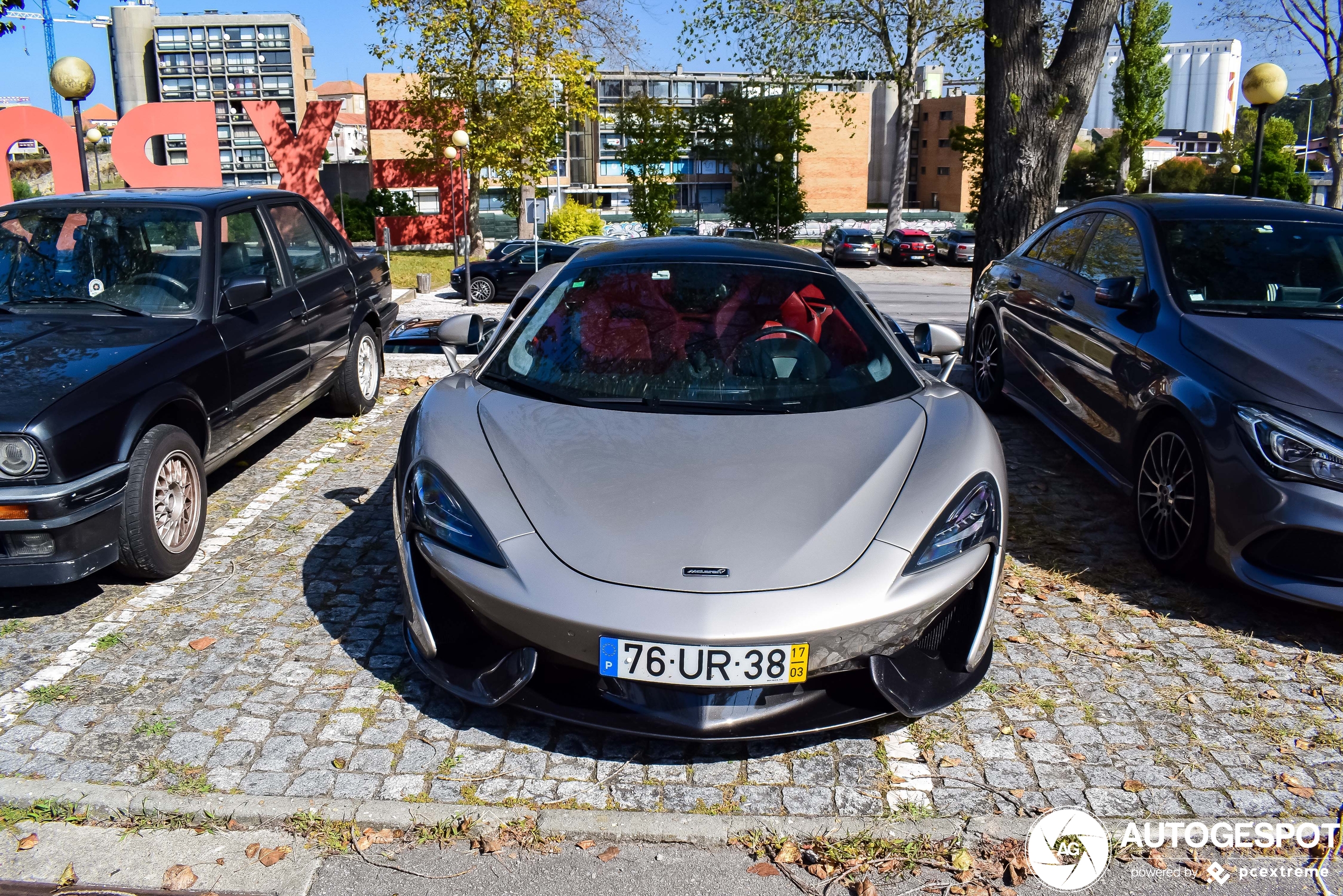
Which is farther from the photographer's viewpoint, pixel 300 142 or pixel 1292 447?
pixel 300 142

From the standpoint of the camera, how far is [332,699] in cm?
360

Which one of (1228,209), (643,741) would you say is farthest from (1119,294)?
(643,741)

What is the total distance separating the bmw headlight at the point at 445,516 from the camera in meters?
3.15

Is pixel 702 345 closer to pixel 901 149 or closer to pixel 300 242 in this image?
pixel 300 242

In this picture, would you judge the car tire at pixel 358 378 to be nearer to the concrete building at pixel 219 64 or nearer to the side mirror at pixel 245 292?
the side mirror at pixel 245 292

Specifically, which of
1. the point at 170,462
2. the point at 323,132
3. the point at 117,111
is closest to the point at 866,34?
the point at 323,132

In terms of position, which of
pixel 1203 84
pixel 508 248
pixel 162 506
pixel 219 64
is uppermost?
pixel 1203 84

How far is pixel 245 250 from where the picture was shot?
6008 millimetres

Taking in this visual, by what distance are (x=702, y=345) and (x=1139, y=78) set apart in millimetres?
52518

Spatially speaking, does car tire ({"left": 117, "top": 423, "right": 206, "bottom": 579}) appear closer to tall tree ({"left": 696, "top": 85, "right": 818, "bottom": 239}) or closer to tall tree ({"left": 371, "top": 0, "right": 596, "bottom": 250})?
tall tree ({"left": 371, "top": 0, "right": 596, "bottom": 250})

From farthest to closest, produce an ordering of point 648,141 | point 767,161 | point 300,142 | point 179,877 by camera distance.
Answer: point 648,141 → point 767,161 → point 300,142 → point 179,877

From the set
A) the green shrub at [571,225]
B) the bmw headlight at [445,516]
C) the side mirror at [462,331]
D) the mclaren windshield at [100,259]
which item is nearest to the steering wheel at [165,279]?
the mclaren windshield at [100,259]

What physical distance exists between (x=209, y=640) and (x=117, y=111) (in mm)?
136813

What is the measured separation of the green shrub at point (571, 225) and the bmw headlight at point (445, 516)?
32733 millimetres
